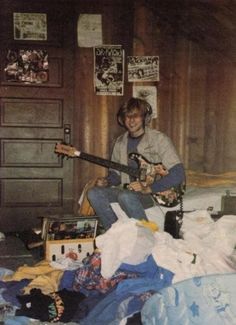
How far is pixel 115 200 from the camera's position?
3.77m

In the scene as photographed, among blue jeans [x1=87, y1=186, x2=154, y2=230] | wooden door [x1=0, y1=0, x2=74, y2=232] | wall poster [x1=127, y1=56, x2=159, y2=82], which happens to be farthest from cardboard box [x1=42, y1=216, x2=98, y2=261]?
wall poster [x1=127, y1=56, x2=159, y2=82]

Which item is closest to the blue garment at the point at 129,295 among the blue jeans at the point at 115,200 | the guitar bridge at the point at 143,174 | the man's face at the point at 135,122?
the blue jeans at the point at 115,200

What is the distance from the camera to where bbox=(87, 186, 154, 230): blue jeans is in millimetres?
3590

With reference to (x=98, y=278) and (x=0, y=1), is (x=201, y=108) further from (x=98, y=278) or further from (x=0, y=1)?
(x=98, y=278)

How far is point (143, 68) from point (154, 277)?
2689 mm

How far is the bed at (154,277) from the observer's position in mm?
1908

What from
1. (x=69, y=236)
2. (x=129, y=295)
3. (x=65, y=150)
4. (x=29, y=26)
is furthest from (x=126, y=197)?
(x=29, y=26)

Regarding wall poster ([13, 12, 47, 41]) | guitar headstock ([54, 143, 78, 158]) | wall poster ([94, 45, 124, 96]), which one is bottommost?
guitar headstock ([54, 143, 78, 158])

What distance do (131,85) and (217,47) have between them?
A: 98 centimetres

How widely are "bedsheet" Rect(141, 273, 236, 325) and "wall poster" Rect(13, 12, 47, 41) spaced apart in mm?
3441

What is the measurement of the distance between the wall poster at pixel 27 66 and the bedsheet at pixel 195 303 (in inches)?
129

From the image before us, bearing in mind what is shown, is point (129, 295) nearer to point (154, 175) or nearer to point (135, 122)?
point (154, 175)

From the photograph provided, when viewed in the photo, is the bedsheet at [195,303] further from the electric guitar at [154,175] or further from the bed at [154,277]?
the electric guitar at [154,175]

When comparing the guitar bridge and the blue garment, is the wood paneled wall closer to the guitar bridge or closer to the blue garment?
the guitar bridge
